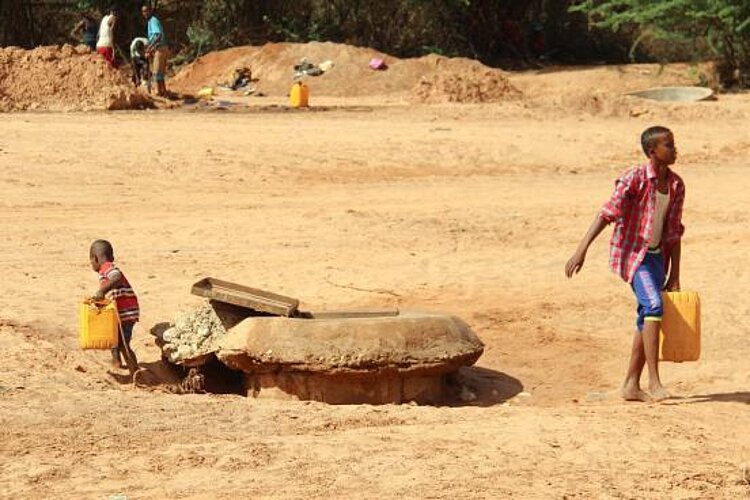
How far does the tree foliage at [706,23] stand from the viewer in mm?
23328

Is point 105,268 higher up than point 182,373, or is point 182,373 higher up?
point 105,268

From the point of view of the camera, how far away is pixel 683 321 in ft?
26.6

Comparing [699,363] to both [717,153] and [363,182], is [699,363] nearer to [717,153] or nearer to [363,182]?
[363,182]

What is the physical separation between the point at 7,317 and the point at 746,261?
19.5 feet

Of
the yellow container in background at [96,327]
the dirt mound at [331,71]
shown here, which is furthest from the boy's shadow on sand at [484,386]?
the dirt mound at [331,71]

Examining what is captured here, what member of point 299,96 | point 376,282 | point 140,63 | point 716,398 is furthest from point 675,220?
point 140,63

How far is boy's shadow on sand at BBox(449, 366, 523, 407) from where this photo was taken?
909cm

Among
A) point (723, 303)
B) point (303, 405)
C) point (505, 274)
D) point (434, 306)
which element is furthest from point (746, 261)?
point (303, 405)

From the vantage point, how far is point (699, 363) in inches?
385

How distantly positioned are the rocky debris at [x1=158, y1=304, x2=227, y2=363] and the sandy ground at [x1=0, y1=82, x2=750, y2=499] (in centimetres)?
40

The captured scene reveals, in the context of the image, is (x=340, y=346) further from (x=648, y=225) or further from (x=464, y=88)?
(x=464, y=88)

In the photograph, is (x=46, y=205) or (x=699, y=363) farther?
(x=46, y=205)

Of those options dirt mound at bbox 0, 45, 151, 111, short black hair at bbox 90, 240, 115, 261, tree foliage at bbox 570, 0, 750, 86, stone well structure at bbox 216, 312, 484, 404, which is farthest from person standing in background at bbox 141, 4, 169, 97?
stone well structure at bbox 216, 312, 484, 404

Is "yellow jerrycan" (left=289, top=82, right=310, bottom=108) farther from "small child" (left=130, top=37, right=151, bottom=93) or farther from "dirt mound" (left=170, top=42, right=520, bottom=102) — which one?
"small child" (left=130, top=37, right=151, bottom=93)
